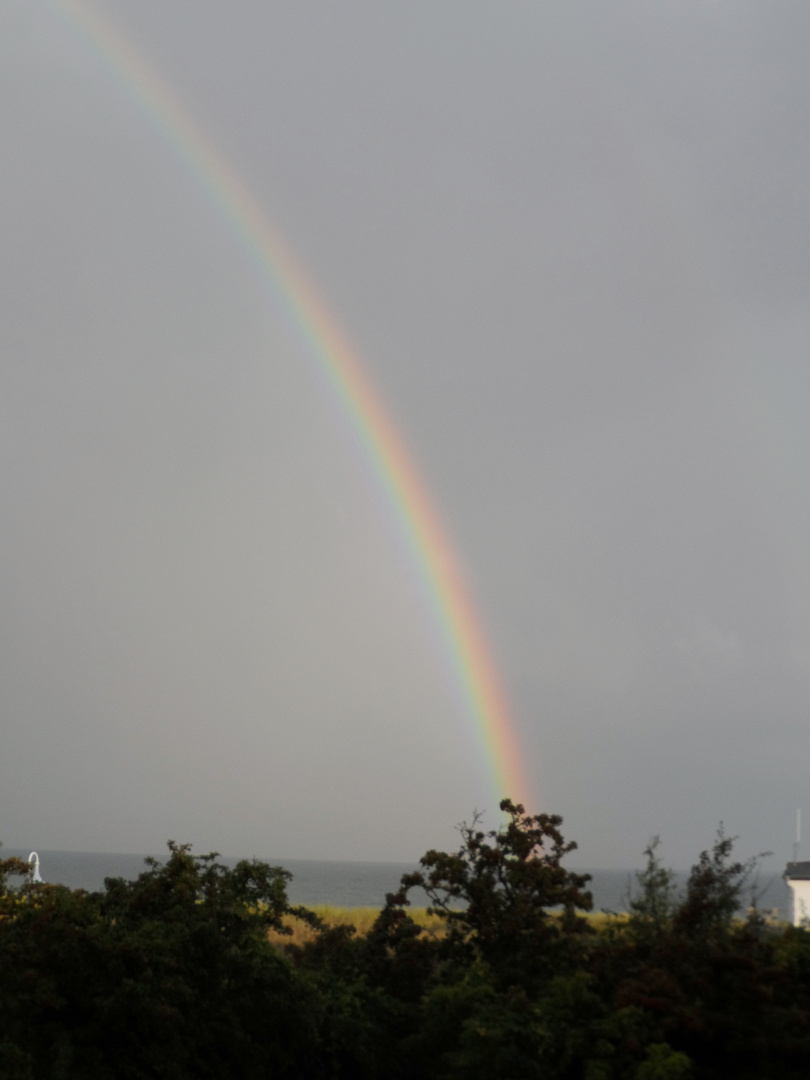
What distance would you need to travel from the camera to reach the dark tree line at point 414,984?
415 inches

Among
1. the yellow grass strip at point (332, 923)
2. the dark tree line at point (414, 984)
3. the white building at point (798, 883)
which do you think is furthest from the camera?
the white building at point (798, 883)

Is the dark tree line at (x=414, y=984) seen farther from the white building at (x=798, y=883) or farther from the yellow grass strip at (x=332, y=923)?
the white building at (x=798, y=883)

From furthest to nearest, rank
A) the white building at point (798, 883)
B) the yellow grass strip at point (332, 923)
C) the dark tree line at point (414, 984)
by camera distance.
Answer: the white building at point (798, 883), the yellow grass strip at point (332, 923), the dark tree line at point (414, 984)

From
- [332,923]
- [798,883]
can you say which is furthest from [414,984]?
[798,883]

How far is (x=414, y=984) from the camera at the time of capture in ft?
46.4

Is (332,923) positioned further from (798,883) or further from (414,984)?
(798,883)

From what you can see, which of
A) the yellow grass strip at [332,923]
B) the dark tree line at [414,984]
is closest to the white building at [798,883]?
the yellow grass strip at [332,923]

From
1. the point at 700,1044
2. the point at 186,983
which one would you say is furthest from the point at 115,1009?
the point at 700,1044

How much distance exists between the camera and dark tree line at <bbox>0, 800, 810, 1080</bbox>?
1053 cm

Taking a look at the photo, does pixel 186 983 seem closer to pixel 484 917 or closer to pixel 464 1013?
pixel 464 1013

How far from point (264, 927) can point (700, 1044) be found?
5.40m

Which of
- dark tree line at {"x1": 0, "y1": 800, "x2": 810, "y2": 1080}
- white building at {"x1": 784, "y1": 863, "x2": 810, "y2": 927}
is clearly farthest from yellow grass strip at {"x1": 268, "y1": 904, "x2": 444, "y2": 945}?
white building at {"x1": 784, "y1": 863, "x2": 810, "y2": 927}

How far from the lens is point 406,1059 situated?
41.1 ft

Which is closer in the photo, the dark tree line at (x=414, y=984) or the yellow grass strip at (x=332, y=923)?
the dark tree line at (x=414, y=984)
